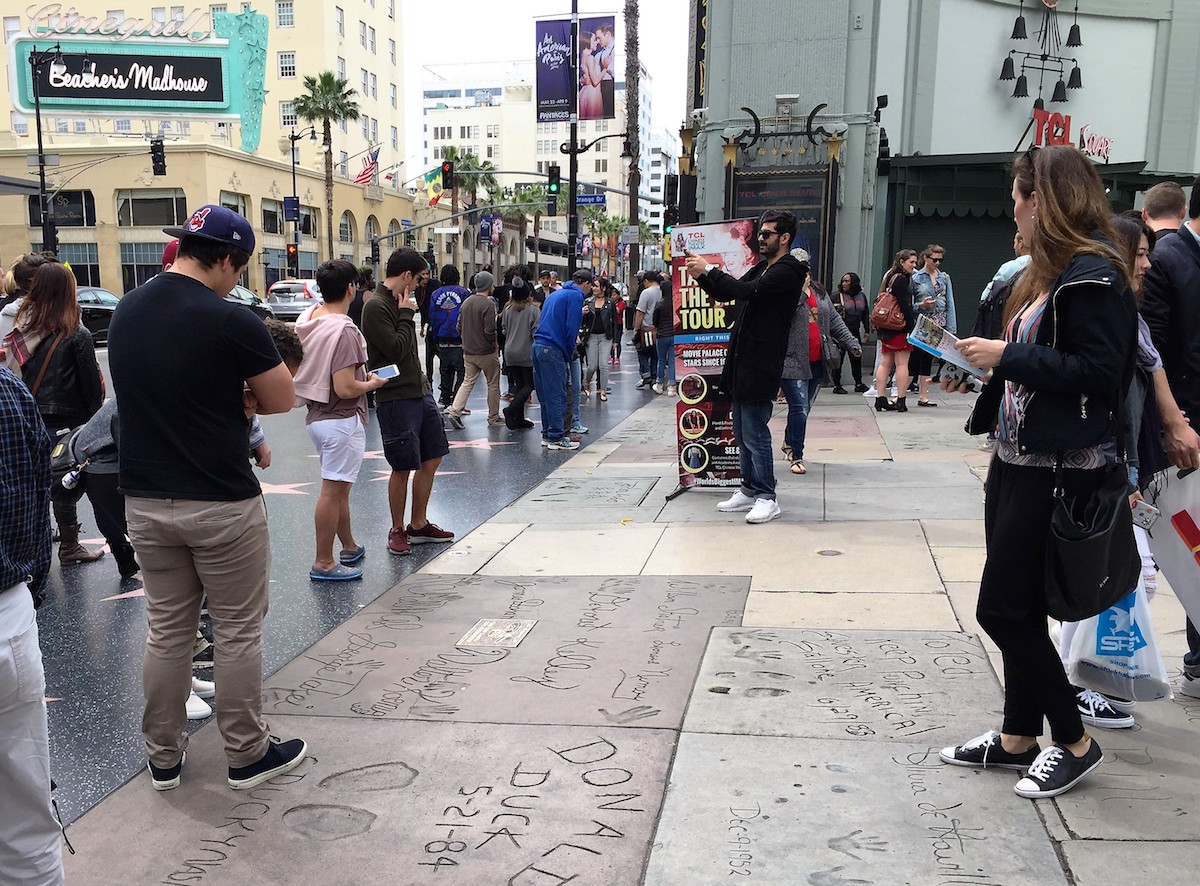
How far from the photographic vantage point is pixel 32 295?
225 inches

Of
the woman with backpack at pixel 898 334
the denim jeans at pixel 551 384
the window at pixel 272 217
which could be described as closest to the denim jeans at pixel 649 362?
the woman with backpack at pixel 898 334

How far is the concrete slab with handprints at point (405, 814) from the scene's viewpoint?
9.36ft

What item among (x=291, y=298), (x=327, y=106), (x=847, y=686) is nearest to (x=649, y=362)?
(x=847, y=686)

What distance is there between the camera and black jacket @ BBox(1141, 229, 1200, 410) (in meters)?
3.58

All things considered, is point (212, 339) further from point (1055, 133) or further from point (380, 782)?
point (1055, 133)

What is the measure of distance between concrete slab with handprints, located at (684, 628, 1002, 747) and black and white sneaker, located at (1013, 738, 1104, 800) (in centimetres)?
39

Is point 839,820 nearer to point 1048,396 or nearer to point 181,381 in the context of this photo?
point 1048,396

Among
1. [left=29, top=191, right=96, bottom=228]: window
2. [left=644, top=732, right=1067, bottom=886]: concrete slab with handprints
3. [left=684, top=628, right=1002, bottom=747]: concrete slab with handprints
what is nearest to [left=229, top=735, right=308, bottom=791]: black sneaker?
[left=644, top=732, right=1067, bottom=886]: concrete slab with handprints

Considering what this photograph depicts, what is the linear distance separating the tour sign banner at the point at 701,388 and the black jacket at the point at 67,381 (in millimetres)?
4027

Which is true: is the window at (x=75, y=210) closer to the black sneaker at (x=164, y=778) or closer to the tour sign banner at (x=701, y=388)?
the tour sign banner at (x=701, y=388)

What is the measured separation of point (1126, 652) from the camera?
342 centimetres

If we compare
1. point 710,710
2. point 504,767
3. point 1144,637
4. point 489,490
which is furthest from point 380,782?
point 489,490

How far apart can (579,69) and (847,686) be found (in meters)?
22.4

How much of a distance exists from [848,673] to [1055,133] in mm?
20079
